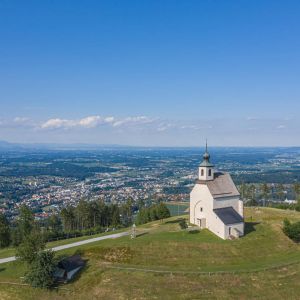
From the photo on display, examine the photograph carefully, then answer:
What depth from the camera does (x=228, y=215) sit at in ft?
187

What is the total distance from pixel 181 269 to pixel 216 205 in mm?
16276

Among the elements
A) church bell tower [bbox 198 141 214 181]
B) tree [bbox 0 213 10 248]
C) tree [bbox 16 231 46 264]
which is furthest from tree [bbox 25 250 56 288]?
tree [bbox 0 213 10 248]

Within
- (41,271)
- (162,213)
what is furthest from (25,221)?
(41,271)

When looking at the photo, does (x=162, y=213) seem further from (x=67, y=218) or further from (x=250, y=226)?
(x=250, y=226)

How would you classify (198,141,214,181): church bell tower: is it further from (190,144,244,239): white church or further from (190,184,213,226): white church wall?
(190,184,213,226): white church wall

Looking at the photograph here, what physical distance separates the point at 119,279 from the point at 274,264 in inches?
774

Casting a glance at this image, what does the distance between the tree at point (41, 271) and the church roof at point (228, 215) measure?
25.1 m

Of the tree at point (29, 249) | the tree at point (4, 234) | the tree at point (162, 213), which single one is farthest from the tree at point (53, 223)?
the tree at point (29, 249)

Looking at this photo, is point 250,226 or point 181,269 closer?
point 181,269

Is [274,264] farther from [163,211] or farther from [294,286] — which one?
[163,211]

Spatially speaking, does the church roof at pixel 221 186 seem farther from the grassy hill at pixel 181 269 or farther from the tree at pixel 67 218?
the tree at pixel 67 218

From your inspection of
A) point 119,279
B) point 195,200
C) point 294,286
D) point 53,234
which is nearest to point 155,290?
point 119,279

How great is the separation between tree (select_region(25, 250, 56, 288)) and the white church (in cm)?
2462

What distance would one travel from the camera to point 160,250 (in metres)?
48.9
